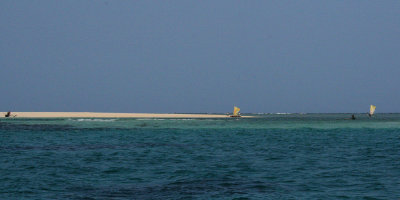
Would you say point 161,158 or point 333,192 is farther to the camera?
point 161,158

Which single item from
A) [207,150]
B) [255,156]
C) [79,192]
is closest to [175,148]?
[207,150]

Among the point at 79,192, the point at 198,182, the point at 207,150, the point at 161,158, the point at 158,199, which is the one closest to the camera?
the point at 158,199

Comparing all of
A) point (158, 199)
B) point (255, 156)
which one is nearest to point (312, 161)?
point (255, 156)

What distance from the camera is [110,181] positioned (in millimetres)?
18688

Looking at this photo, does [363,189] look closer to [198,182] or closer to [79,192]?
[198,182]

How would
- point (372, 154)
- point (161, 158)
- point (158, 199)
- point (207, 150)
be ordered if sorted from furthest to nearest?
point (207, 150)
point (372, 154)
point (161, 158)
point (158, 199)

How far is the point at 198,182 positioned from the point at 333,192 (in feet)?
18.0

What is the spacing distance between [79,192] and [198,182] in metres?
4.97

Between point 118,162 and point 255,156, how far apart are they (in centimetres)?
902

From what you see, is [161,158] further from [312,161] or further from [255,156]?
[312,161]

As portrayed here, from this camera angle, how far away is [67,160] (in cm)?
2591

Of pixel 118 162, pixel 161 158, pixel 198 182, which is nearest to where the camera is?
pixel 198 182

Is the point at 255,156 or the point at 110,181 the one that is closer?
the point at 110,181

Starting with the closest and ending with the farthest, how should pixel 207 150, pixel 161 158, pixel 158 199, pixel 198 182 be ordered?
pixel 158 199 < pixel 198 182 < pixel 161 158 < pixel 207 150
